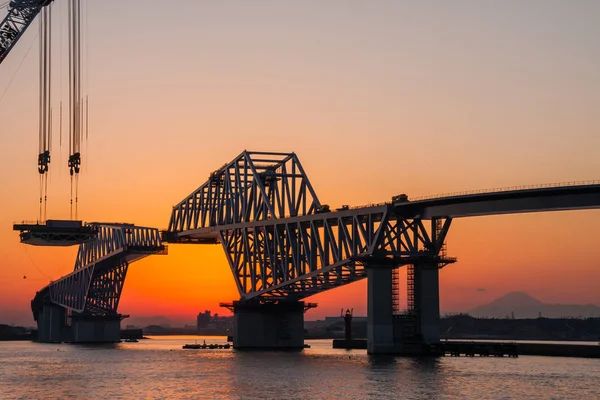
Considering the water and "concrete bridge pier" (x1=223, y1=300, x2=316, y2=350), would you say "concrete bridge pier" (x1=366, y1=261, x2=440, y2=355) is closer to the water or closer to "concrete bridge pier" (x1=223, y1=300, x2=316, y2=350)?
the water

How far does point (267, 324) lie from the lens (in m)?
172

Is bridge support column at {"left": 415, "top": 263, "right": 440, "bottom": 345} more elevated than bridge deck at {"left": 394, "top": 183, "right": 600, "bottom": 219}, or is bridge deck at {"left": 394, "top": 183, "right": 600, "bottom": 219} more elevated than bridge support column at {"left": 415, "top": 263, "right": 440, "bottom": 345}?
bridge deck at {"left": 394, "top": 183, "right": 600, "bottom": 219}

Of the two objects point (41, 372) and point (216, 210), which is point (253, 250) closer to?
point (216, 210)

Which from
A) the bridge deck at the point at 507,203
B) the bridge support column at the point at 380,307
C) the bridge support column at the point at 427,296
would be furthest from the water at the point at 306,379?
the bridge deck at the point at 507,203

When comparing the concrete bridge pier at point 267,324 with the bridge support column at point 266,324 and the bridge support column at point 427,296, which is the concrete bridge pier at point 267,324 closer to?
the bridge support column at point 266,324

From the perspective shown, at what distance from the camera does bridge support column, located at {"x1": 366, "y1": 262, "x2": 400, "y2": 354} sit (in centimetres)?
13025

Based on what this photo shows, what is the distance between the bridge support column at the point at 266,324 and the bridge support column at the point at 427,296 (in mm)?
42120

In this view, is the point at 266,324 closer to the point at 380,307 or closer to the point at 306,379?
the point at 380,307

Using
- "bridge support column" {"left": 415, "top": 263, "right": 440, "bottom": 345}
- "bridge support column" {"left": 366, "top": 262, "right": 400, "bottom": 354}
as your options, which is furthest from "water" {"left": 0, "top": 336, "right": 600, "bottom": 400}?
"bridge support column" {"left": 415, "top": 263, "right": 440, "bottom": 345}

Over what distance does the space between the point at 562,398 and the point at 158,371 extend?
178ft

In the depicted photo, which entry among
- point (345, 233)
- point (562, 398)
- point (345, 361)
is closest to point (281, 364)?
point (345, 361)

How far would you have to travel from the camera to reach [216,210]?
193750 mm

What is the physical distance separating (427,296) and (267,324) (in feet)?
147

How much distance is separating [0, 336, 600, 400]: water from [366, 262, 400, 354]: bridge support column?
Result: 2.37 meters
